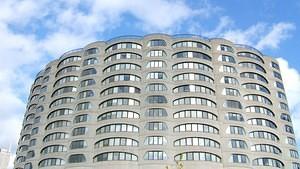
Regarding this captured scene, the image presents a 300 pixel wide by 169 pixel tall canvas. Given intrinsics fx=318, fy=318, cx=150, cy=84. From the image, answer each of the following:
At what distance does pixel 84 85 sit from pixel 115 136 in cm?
1742

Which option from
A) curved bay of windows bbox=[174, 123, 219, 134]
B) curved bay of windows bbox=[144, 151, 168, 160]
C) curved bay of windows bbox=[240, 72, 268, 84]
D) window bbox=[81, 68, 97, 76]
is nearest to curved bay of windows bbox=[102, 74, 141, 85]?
window bbox=[81, 68, 97, 76]

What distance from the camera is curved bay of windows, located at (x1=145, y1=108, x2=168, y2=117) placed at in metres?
67.9

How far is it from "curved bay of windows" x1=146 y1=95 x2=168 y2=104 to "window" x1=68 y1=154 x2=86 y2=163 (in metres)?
18.2

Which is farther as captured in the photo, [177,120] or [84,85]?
[84,85]

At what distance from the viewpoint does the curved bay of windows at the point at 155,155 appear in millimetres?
63156

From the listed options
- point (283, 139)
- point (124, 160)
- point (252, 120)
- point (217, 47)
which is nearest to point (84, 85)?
point (124, 160)

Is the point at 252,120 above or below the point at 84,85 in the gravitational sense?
below

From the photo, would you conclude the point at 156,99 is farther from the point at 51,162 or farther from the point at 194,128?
the point at 51,162

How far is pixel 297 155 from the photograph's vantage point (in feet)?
245

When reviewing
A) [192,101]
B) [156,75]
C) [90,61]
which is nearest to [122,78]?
[156,75]

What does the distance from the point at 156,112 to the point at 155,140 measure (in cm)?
639

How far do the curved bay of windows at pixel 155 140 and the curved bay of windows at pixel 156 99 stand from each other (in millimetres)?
8189

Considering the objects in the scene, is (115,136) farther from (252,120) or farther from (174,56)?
(252,120)

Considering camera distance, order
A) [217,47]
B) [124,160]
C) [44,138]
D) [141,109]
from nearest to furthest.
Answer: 1. [124,160]
2. [141,109]
3. [44,138]
4. [217,47]
